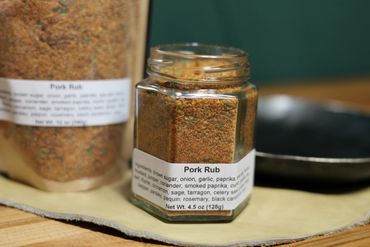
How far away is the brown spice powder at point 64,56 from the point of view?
52 cm

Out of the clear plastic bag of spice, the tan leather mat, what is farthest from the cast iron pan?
the clear plastic bag of spice

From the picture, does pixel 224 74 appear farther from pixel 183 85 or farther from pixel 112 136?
pixel 112 136

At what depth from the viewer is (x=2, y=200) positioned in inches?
20.5

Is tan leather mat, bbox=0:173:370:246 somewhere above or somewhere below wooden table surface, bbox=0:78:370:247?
above

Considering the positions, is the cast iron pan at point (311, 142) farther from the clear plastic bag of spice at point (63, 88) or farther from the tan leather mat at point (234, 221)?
the clear plastic bag of spice at point (63, 88)

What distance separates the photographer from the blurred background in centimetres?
100

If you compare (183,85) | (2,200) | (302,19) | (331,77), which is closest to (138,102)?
(183,85)

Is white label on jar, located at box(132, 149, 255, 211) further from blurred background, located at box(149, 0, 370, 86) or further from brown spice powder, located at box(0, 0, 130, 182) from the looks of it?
blurred background, located at box(149, 0, 370, 86)

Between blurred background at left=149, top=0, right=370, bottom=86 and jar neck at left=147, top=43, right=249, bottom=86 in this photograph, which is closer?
jar neck at left=147, top=43, right=249, bottom=86

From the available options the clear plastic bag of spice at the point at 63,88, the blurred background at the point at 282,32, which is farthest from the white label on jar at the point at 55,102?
the blurred background at the point at 282,32

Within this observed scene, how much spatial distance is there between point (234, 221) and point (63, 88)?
0.71 ft

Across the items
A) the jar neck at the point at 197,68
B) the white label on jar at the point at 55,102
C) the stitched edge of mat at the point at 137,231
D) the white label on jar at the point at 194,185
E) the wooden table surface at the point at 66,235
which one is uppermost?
the jar neck at the point at 197,68

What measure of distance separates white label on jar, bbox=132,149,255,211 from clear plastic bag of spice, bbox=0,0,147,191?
0.10m

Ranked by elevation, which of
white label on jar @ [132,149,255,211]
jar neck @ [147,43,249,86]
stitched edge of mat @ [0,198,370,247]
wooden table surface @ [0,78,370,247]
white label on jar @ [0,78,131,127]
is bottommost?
wooden table surface @ [0,78,370,247]
